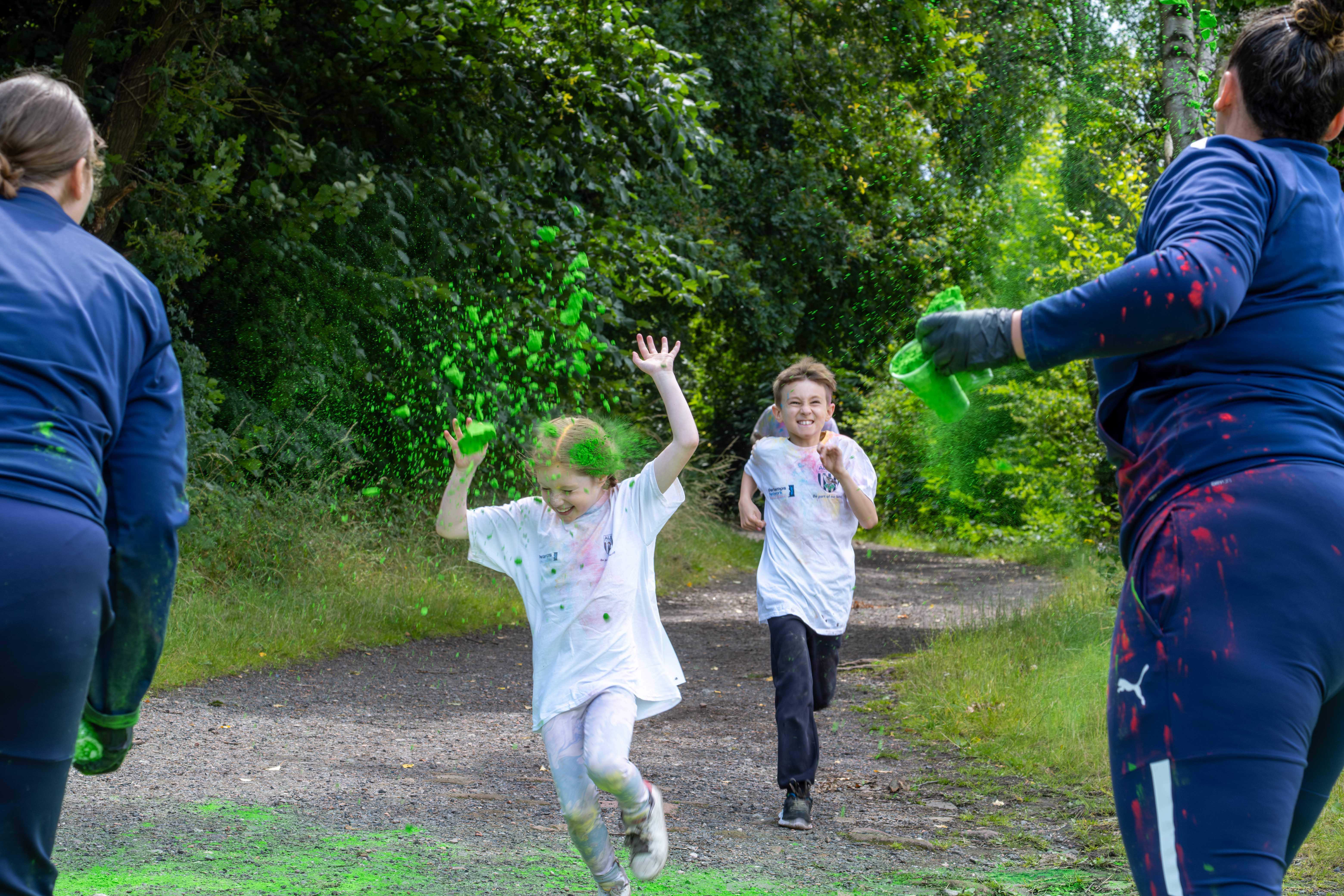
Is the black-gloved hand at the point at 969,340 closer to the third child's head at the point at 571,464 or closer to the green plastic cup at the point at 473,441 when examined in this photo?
the third child's head at the point at 571,464

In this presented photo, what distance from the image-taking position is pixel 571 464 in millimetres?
4137

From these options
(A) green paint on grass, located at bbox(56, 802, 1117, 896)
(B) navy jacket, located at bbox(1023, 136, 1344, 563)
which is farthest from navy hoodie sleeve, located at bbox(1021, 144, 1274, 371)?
(A) green paint on grass, located at bbox(56, 802, 1117, 896)

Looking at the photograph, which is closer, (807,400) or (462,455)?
(462,455)

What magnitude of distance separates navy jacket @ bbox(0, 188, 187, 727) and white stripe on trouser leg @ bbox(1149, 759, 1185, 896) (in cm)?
165

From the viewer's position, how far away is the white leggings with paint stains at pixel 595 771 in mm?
3734

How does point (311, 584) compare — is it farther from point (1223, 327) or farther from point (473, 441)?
point (1223, 327)

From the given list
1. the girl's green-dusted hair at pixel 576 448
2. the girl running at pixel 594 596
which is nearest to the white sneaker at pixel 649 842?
the girl running at pixel 594 596

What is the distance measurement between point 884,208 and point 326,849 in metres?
20.2

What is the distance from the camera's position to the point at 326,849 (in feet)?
14.6

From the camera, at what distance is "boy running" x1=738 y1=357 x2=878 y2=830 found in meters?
5.18

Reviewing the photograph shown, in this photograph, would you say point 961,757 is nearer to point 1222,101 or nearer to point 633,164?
point 1222,101

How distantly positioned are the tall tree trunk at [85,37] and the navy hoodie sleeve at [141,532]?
8266mm

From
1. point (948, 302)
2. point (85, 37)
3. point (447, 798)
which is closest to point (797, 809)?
point (447, 798)

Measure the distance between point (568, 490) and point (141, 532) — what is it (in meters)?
2.11
